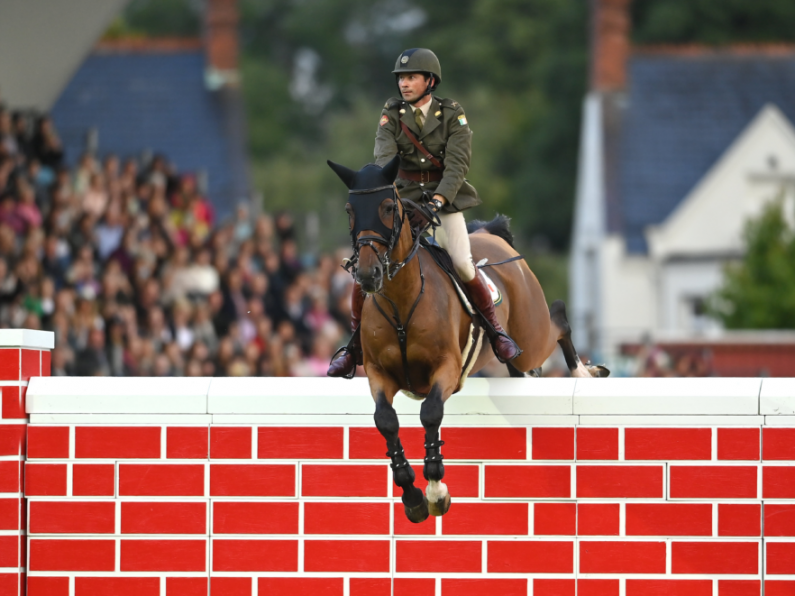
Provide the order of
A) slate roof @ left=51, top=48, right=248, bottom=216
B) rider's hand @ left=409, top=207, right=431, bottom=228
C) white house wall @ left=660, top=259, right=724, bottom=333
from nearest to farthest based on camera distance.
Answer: rider's hand @ left=409, top=207, right=431, bottom=228, slate roof @ left=51, top=48, right=248, bottom=216, white house wall @ left=660, top=259, right=724, bottom=333

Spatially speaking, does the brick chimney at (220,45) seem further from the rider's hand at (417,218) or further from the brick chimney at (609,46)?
the rider's hand at (417,218)

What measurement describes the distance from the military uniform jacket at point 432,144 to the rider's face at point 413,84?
11cm

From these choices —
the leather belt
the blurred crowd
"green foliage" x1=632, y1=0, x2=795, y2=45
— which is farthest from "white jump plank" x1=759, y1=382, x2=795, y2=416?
"green foliage" x1=632, y1=0, x2=795, y2=45

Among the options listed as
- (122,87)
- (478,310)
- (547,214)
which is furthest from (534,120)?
(478,310)

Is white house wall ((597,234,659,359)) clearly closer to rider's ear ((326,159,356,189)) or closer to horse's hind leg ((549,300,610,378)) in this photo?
horse's hind leg ((549,300,610,378))

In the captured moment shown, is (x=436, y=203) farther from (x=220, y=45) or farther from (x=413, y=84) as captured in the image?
(x=220, y=45)

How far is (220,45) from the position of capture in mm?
25609

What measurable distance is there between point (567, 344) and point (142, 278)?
664cm

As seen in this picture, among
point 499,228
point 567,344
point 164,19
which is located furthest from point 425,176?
point 164,19

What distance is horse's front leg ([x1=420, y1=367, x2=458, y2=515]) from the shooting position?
541 cm

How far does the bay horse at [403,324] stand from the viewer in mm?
5453

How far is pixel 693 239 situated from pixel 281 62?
1020 inches

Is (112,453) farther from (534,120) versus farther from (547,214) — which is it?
(534,120)

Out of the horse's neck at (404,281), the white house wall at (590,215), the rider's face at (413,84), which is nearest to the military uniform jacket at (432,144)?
the rider's face at (413,84)
